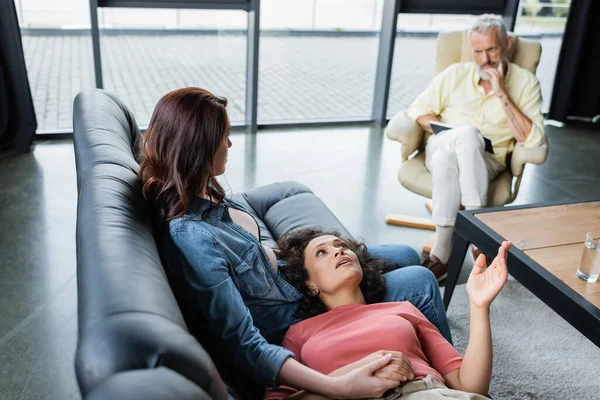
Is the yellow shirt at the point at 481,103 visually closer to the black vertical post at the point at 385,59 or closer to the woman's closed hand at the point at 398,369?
the black vertical post at the point at 385,59

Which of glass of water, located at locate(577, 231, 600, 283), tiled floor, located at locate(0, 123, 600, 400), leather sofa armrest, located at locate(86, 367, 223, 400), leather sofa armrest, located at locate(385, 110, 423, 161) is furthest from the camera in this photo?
leather sofa armrest, located at locate(385, 110, 423, 161)

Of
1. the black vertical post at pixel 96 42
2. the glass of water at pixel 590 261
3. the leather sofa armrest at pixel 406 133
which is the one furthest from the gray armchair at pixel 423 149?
the black vertical post at pixel 96 42

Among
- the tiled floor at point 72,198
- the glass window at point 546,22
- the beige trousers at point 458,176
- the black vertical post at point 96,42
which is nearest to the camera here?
the tiled floor at point 72,198

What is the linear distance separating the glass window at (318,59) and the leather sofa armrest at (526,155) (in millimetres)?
2189

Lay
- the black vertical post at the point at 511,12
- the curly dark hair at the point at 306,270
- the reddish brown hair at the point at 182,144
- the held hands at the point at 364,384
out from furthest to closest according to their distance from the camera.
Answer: the black vertical post at the point at 511,12, the curly dark hair at the point at 306,270, the reddish brown hair at the point at 182,144, the held hands at the point at 364,384

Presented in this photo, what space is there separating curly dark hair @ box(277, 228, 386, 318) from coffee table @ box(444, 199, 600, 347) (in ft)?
1.66

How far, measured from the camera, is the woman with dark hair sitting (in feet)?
4.54

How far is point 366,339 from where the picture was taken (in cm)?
148

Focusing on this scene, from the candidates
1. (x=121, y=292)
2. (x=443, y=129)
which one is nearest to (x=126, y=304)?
(x=121, y=292)

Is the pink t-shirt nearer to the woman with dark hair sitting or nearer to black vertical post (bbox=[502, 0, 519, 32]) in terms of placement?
the woman with dark hair sitting

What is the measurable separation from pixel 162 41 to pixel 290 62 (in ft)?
3.27

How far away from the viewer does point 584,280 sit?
76.0 inches

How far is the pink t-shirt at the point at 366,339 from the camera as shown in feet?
4.79

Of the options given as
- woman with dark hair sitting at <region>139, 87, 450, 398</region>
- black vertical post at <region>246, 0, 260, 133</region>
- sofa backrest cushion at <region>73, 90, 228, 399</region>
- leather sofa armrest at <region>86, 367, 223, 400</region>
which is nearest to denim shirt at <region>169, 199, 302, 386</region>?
woman with dark hair sitting at <region>139, 87, 450, 398</region>
